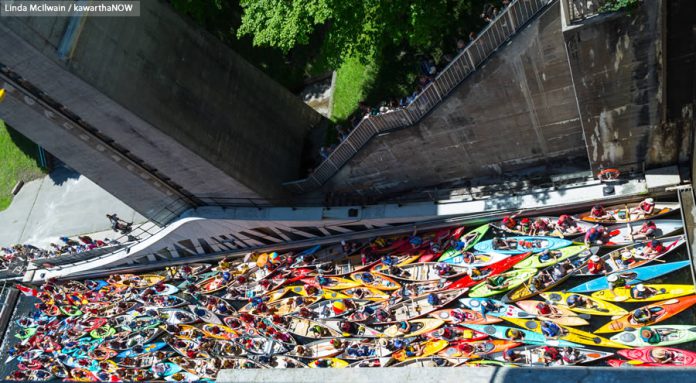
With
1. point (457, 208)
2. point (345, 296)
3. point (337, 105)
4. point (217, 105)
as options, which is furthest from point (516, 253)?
point (217, 105)

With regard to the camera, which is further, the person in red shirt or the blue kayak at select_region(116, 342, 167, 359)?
the blue kayak at select_region(116, 342, 167, 359)

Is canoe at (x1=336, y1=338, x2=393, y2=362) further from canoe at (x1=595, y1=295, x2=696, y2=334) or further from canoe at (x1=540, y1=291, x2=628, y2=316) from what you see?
canoe at (x1=595, y1=295, x2=696, y2=334)

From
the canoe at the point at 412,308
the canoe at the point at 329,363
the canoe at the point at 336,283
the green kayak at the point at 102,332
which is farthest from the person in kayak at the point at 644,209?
the green kayak at the point at 102,332

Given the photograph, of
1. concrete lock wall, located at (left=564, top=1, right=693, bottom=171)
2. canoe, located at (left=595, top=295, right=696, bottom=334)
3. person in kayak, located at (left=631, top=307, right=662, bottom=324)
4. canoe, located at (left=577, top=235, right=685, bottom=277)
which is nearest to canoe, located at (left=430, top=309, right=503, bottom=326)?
canoe, located at (left=577, top=235, right=685, bottom=277)

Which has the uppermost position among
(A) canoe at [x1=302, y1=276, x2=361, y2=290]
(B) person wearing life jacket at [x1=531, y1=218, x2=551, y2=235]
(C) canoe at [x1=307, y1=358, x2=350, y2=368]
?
(B) person wearing life jacket at [x1=531, y1=218, x2=551, y2=235]

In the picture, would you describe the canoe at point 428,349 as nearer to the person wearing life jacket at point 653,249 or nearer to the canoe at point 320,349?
the canoe at point 320,349

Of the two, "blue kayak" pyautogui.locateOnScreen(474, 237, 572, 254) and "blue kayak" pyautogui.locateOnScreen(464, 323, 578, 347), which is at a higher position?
"blue kayak" pyautogui.locateOnScreen(474, 237, 572, 254)

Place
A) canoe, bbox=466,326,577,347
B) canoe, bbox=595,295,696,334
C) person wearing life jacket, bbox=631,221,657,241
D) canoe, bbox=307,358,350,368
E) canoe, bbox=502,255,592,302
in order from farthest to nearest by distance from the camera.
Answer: canoe, bbox=307,358,350,368, canoe, bbox=502,255,592,302, person wearing life jacket, bbox=631,221,657,241, canoe, bbox=466,326,577,347, canoe, bbox=595,295,696,334

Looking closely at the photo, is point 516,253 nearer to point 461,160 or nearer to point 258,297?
point 461,160
